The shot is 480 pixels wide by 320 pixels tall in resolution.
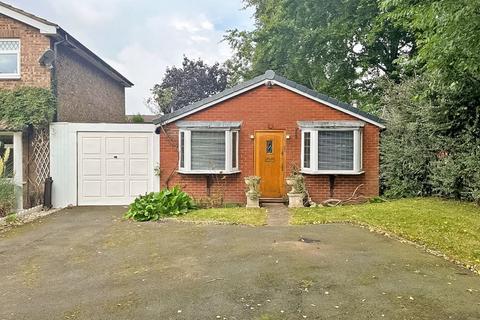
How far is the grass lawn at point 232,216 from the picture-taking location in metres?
9.91

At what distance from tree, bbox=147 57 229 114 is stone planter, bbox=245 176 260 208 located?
1927cm

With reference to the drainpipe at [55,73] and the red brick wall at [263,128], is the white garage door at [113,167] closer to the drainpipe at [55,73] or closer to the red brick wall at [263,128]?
the red brick wall at [263,128]

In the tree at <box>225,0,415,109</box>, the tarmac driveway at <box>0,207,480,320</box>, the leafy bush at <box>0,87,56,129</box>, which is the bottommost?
the tarmac driveway at <box>0,207,480,320</box>

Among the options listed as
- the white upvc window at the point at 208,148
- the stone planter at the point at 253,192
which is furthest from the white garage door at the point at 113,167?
the stone planter at the point at 253,192

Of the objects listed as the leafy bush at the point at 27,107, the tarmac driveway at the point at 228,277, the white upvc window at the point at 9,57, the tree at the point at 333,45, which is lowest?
the tarmac driveway at the point at 228,277

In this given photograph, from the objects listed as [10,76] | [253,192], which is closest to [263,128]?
[253,192]

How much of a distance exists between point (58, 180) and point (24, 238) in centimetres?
441

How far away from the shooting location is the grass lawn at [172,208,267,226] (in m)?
9.91

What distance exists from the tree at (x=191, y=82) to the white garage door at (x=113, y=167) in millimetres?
17472

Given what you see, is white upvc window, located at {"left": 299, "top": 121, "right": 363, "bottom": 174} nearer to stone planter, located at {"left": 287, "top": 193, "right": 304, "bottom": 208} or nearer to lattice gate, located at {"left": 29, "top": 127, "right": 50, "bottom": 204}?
stone planter, located at {"left": 287, "top": 193, "right": 304, "bottom": 208}

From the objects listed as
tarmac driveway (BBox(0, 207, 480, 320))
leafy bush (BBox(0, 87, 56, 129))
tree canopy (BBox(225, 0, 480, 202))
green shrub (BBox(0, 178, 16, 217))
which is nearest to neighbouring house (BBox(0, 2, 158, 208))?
leafy bush (BBox(0, 87, 56, 129))

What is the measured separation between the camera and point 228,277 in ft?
18.5

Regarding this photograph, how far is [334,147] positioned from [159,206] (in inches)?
223

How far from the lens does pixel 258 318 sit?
168 inches
